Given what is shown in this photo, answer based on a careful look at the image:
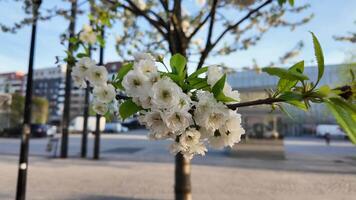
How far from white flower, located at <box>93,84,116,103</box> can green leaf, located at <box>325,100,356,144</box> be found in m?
0.85

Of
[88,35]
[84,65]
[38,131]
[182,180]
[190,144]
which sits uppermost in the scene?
[88,35]

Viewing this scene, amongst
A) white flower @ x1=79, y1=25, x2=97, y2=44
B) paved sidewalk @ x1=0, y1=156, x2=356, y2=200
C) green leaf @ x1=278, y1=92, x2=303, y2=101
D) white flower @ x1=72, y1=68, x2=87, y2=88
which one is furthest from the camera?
paved sidewalk @ x1=0, y1=156, x2=356, y2=200

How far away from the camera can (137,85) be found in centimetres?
127

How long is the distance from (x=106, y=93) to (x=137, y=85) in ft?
1.04

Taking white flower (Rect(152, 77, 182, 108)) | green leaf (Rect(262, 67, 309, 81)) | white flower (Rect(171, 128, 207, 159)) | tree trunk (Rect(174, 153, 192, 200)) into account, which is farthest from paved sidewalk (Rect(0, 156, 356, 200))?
green leaf (Rect(262, 67, 309, 81))

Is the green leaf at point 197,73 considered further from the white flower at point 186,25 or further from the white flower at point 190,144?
the white flower at point 186,25

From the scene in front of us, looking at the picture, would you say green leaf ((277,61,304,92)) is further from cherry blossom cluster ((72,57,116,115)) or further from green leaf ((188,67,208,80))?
cherry blossom cluster ((72,57,116,115))

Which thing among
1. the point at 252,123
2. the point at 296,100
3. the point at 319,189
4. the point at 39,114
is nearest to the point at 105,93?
the point at 296,100

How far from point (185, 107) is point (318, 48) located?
44 centimetres

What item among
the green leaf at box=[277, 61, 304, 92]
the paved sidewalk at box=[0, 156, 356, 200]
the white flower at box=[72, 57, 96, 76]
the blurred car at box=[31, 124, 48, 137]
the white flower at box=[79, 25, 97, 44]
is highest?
the white flower at box=[79, 25, 97, 44]

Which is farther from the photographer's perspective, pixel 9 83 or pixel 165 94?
pixel 9 83

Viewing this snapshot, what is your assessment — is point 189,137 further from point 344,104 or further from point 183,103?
point 344,104

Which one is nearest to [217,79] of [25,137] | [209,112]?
[209,112]

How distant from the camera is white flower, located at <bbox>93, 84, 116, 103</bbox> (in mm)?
1531
